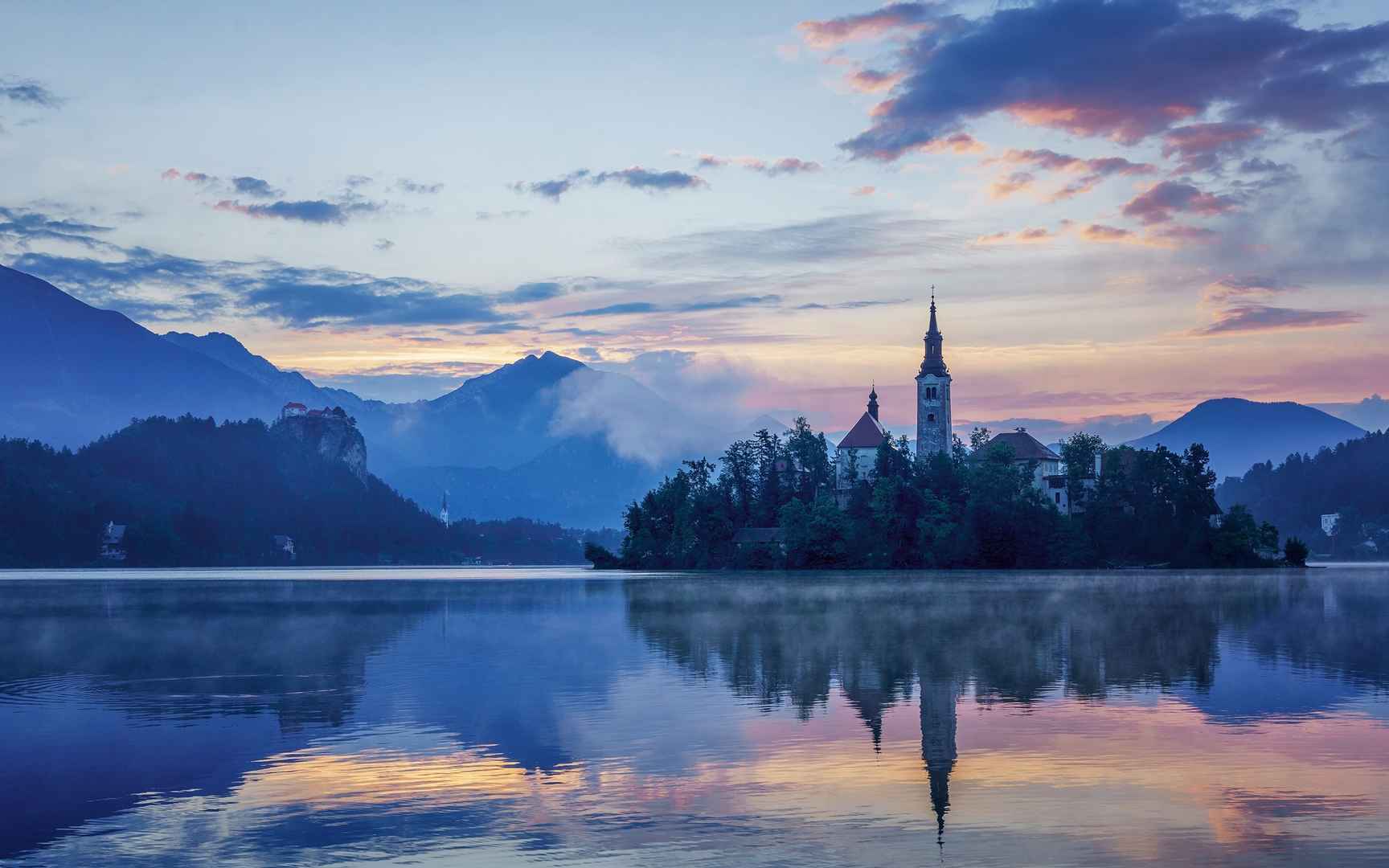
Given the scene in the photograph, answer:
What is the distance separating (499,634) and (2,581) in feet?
347

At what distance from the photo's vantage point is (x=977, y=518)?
155 meters

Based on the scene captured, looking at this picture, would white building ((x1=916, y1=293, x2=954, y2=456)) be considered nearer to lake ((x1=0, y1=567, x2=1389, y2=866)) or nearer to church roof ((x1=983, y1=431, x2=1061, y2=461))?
church roof ((x1=983, y1=431, x2=1061, y2=461))

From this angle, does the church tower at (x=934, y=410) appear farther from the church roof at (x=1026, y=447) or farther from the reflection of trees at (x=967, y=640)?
the reflection of trees at (x=967, y=640)

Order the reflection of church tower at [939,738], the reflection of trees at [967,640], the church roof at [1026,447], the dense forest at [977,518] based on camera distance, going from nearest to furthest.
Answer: the reflection of church tower at [939,738]
the reflection of trees at [967,640]
the dense forest at [977,518]
the church roof at [1026,447]

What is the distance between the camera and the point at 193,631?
62.7 metres

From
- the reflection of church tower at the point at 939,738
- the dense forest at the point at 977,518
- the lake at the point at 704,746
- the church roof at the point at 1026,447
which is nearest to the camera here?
the lake at the point at 704,746

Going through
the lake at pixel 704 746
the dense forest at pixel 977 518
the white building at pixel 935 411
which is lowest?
the lake at pixel 704 746

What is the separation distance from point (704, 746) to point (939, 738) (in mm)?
5183

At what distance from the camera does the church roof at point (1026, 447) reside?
189 metres

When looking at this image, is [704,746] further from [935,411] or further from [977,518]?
[935,411]

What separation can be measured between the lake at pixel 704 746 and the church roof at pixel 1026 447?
418 ft

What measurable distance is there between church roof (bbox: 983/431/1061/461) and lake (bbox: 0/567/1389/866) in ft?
418

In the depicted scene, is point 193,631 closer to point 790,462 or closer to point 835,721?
point 835,721

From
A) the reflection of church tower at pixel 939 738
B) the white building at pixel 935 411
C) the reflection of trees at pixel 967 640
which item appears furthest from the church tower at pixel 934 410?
the reflection of church tower at pixel 939 738
